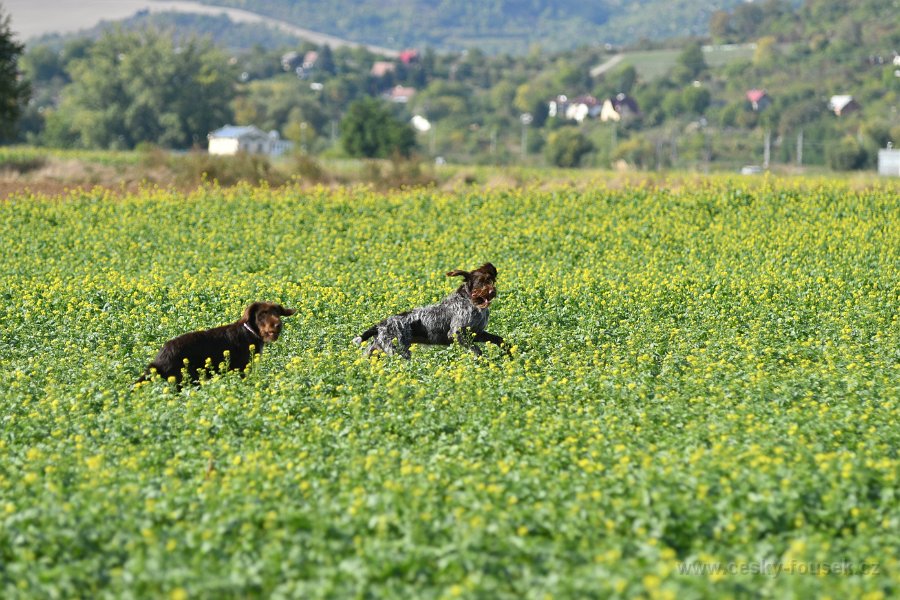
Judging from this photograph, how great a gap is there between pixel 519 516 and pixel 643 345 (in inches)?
268

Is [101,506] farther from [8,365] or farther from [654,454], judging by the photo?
[8,365]

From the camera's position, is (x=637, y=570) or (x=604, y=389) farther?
(x=604, y=389)

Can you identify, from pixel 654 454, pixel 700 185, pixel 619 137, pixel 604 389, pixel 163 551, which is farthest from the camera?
pixel 619 137

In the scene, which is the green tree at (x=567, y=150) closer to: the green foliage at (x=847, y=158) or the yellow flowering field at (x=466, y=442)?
the green foliage at (x=847, y=158)

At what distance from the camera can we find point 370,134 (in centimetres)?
8288

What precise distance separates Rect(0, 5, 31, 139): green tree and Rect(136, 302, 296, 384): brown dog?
3682 centimetres

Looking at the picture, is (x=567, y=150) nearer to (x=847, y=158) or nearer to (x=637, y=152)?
(x=637, y=152)

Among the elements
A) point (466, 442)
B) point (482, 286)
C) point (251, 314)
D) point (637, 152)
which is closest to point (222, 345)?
point (251, 314)

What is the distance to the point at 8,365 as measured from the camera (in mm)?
13117

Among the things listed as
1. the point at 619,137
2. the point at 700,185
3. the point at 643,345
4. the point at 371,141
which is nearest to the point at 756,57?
the point at 619,137

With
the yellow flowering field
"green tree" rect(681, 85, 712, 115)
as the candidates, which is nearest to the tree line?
"green tree" rect(681, 85, 712, 115)

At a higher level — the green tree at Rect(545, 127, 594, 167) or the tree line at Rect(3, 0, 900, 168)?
the tree line at Rect(3, 0, 900, 168)

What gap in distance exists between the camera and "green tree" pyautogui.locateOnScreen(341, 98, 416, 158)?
82812 millimetres

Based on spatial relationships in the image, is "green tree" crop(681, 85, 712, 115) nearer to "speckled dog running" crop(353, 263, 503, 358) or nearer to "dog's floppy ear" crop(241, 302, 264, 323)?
"speckled dog running" crop(353, 263, 503, 358)
